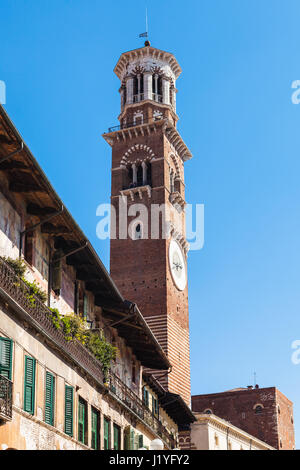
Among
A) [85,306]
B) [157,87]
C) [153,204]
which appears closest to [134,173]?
[153,204]

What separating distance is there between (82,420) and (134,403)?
7.35m

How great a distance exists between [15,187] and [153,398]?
19299 millimetres

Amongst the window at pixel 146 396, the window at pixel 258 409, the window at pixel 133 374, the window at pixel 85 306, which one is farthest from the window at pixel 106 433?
the window at pixel 258 409

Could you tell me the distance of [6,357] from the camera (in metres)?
15.7

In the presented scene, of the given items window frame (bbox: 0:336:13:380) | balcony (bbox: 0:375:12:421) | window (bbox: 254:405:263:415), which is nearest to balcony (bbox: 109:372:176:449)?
window frame (bbox: 0:336:13:380)

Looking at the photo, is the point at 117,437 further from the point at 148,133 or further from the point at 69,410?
the point at 148,133

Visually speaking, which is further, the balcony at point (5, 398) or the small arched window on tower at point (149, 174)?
the small arched window on tower at point (149, 174)

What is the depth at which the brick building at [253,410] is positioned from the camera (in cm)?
7081

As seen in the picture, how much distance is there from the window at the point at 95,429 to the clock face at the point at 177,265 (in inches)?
1350

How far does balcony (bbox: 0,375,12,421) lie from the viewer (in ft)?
48.8

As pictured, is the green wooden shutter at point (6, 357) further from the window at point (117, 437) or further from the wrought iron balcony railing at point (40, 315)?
the window at point (117, 437)

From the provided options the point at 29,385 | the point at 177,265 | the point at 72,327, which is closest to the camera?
the point at 29,385
